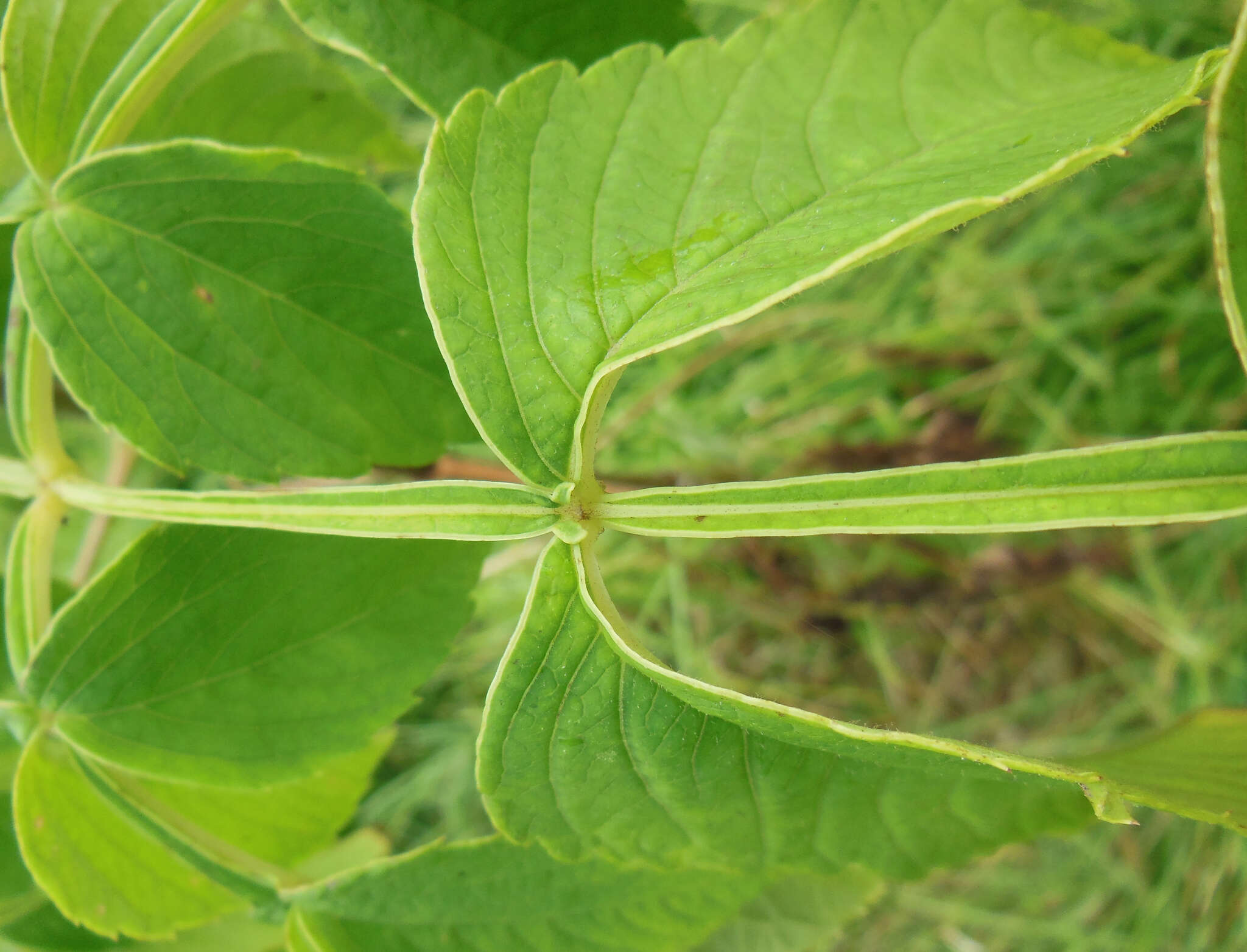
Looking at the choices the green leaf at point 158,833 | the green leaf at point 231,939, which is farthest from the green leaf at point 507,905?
the green leaf at point 231,939

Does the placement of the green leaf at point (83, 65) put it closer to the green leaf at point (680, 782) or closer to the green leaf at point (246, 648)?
the green leaf at point (246, 648)

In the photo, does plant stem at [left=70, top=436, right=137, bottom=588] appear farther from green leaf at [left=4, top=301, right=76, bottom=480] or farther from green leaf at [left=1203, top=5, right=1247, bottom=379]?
green leaf at [left=1203, top=5, right=1247, bottom=379]

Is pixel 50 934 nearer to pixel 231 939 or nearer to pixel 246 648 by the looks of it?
pixel 231 939

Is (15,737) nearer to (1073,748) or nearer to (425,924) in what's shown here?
(425,924)

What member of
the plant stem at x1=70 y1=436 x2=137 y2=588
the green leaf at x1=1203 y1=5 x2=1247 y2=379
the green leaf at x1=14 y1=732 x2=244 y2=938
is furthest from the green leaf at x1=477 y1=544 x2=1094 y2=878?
the plant stem at x1=70 y1=436 x2=137 y2=588

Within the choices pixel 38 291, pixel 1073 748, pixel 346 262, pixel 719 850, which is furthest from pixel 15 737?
pixel 1073 748

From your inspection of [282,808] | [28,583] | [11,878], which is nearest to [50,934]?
[11,878]
